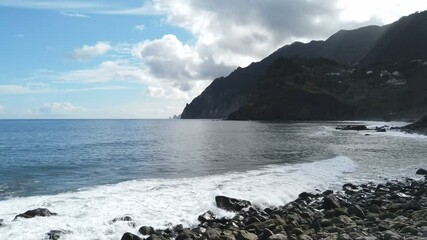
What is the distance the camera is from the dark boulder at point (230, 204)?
20.6 meters

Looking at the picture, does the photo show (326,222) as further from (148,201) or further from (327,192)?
(148,201)

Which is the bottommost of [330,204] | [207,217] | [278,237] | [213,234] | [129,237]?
[207,217]

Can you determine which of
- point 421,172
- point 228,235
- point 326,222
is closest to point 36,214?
point 228,235

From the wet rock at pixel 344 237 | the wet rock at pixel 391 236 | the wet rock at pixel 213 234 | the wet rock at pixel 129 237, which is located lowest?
the wet rock at pixel 129 237

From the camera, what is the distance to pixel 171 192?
2370 centimetres

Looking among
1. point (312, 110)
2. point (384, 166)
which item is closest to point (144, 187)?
point (384, 166)

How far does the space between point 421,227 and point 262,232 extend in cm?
566

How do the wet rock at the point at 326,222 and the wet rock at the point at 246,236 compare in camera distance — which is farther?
the wet rock at the point at 326,222

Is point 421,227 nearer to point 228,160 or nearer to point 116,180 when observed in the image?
point 116,180

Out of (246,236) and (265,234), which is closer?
(246,236)

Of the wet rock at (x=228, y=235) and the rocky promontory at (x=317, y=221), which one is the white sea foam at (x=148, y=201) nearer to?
the rocky promontory at (x=317, y=221)

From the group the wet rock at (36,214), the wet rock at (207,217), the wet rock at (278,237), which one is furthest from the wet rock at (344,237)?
the wet rock at (36,214)

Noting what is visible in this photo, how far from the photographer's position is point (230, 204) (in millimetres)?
20734

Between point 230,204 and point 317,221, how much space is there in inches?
205
